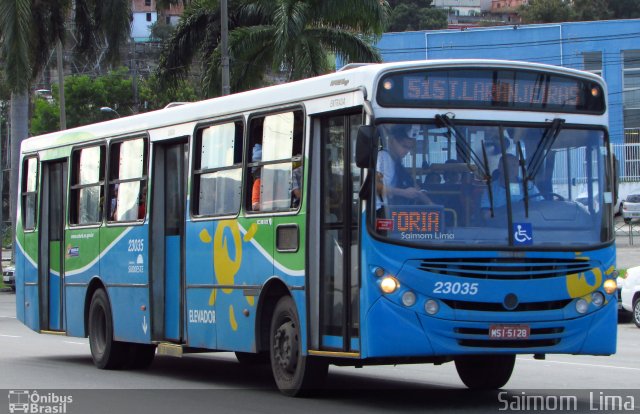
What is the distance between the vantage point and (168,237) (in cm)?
1474

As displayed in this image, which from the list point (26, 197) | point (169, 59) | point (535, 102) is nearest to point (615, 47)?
point (169, 59)

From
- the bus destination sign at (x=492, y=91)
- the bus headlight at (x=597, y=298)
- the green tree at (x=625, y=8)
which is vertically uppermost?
the green tree at (x=625, y=8)

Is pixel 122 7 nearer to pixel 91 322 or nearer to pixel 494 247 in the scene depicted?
pixel 91 322

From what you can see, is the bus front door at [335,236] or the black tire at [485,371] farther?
the black tire at [485,371]

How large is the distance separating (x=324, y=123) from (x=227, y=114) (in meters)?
2.05

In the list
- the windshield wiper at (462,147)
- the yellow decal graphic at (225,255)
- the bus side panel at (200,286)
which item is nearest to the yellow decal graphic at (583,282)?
the windshield wiper at (462,147)

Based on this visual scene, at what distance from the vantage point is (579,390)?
12.6 m

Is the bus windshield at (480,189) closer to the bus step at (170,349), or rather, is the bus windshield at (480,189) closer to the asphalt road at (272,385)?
the asphalt road at (272,385)

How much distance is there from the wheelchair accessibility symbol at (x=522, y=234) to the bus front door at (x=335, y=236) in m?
1.39

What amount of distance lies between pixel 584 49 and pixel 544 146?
52.9 metres

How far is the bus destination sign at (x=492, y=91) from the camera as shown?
1082 centimetres

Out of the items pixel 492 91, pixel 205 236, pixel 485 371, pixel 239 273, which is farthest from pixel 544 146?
pixel 205 236

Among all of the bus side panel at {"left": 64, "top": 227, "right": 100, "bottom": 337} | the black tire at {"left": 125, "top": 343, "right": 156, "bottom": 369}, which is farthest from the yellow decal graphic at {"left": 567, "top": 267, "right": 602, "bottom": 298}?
the bus side panel at {"left": 64, "top": 227, "right": 100, "bottom": 337}

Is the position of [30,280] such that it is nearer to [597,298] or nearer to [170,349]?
[170,349]
